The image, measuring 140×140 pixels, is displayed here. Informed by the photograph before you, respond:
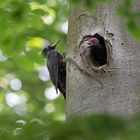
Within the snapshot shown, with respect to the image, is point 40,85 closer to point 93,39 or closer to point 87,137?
point 93,39

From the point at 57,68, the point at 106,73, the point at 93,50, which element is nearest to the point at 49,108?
the point at 57,68

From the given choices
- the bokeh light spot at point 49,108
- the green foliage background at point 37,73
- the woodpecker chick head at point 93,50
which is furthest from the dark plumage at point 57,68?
the bokeh light spot at point 49,108

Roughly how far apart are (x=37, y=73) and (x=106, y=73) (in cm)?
288

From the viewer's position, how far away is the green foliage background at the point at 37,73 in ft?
1.87

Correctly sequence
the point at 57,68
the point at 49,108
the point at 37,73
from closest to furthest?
1. the point at 57,68
2. the point at 37,73
3. the point at 49,108

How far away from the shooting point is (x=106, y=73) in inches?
70.3

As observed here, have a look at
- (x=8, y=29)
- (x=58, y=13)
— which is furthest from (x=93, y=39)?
(x=58, y=13)

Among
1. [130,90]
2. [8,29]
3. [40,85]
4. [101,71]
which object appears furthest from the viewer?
[40,85]

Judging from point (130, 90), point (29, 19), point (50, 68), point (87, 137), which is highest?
point (29, 19)

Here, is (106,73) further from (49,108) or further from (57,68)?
(49,108)

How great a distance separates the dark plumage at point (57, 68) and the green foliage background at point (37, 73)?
2.7 inches

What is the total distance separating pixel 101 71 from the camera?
1.81 meters

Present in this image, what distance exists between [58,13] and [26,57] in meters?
0.94

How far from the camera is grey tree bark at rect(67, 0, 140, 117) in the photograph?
166cm
